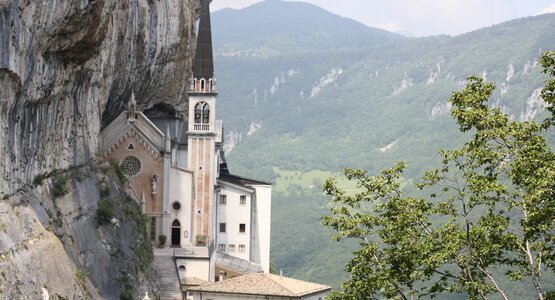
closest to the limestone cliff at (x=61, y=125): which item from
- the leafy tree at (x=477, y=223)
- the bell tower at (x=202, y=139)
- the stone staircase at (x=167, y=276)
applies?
the stone staircase at (x=167, y=276)

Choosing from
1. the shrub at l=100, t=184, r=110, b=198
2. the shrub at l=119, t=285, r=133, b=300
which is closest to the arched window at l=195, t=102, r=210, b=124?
the shrub at l=100, t=184, r=110, b=198

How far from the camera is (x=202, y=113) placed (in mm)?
82562

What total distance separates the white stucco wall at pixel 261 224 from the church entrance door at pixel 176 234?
35.5ft

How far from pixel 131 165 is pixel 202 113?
6273 mm

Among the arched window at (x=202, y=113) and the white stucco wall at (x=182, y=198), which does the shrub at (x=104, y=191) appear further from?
the arched window at (x=202, y=113)

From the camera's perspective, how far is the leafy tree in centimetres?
2962

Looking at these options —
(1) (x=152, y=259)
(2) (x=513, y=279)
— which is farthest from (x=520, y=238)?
(1) (x=152, y=259)

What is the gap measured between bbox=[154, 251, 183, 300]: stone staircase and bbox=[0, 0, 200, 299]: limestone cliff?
4.34m

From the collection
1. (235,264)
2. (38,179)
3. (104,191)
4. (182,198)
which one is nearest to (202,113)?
(182,198)

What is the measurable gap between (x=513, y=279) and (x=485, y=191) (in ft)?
7.59

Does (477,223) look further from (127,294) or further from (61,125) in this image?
(127,294)

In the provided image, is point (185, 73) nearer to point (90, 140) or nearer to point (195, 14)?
point (195, 14)

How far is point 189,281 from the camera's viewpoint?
77.2 meters

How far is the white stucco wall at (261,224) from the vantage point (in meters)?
91.4
